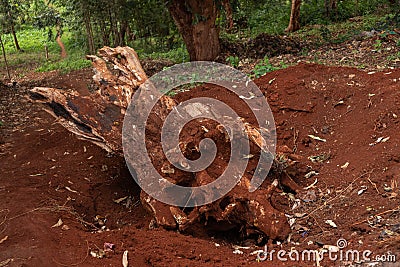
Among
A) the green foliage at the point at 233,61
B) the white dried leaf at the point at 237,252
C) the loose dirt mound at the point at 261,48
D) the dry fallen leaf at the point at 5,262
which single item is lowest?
the white dried leaf at the point at 237,252

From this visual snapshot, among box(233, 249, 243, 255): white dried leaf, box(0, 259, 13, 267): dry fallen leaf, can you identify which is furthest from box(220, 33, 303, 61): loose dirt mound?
box(0, 259, 13, 267): dry fallen leaf

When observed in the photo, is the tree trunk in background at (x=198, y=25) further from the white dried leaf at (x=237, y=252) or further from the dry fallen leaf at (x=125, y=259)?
the dry fallen leaf at (x=125, y=259)

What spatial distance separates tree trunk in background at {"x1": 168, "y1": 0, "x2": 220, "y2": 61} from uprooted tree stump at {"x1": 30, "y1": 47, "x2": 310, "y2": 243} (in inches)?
148

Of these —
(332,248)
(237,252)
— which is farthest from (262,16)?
(332,248)

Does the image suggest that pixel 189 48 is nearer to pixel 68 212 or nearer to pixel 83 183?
pixel 83 183

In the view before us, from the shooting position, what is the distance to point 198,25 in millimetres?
8281

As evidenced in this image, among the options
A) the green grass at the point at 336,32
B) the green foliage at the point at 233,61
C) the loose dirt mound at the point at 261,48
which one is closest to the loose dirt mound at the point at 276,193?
the green foliage at the point at 233,61

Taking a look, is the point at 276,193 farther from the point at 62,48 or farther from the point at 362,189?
the point at 62,48

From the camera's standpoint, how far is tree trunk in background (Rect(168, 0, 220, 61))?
8.02 meters

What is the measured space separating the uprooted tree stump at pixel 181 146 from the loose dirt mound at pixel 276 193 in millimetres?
142

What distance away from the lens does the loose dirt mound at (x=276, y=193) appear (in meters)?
2.87

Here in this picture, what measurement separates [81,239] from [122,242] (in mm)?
290

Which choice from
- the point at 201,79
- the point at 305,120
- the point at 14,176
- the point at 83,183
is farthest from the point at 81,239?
the point at 201,79

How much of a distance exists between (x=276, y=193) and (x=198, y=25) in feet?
17.5
